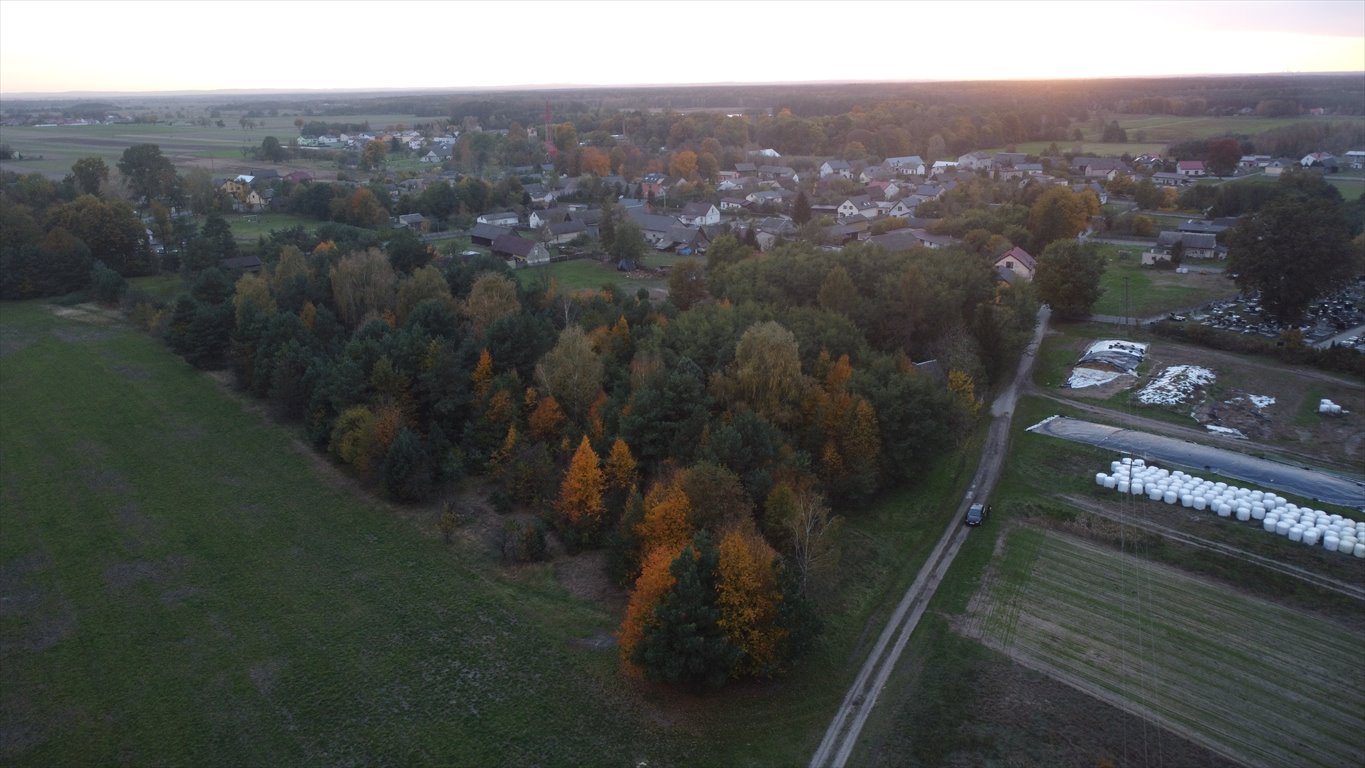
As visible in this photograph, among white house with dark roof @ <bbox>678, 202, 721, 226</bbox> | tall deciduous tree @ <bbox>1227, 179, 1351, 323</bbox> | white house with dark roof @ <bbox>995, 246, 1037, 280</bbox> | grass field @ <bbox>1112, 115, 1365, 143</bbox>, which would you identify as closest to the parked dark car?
tall deciduous tree @ <bbox>1227, 179, 1351, 323</bbox>

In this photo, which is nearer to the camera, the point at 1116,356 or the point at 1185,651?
the point at 1185,651

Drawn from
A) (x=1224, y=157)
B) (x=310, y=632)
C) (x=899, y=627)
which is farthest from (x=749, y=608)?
(x=1224, y=157)

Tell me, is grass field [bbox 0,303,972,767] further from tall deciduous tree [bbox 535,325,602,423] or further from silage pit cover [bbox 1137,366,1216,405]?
silage pit cover [bbox 1137,366,1216,405]

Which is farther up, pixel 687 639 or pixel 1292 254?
pixel 1292 254

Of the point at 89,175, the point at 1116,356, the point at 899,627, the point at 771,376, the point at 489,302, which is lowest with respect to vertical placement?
the point at 899,627

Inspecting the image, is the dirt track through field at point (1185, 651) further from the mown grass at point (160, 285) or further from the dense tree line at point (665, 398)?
the mown grass at point (160, 285)

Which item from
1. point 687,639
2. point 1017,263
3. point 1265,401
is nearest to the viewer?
point 687,639

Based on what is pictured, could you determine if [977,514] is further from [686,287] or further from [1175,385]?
[686,287]

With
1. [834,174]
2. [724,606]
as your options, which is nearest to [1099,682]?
[724,606]
